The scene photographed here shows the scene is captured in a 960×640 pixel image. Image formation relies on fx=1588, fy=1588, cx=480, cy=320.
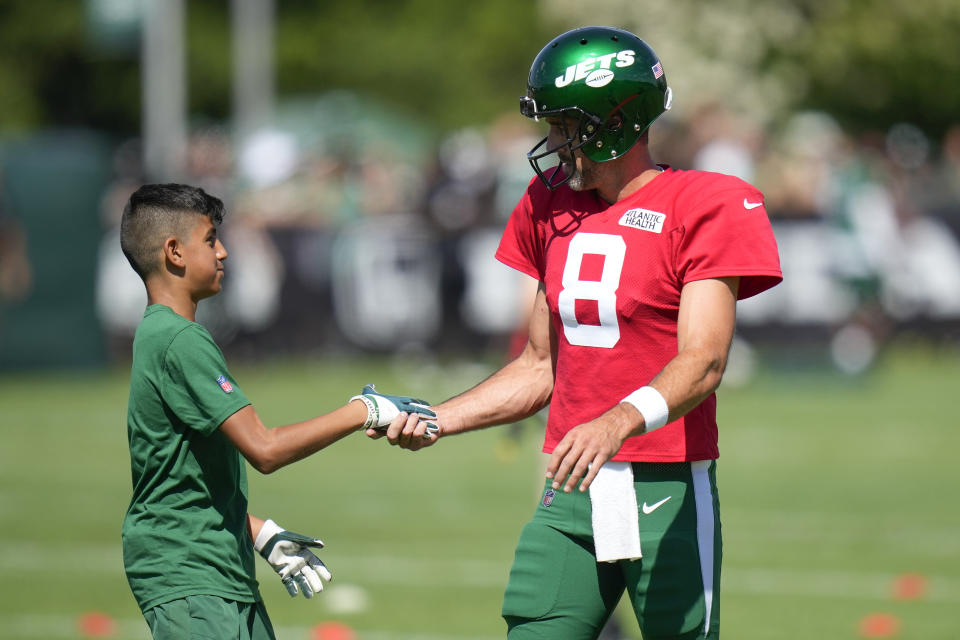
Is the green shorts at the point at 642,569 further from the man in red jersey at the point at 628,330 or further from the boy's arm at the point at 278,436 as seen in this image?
the boy's arm at the point at 278,436

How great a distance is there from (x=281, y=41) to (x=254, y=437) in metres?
55.6

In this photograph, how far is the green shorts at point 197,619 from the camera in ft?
15.6

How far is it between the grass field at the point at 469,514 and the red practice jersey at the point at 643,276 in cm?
349

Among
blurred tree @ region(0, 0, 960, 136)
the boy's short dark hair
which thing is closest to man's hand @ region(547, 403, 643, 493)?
the boy's short dark hair

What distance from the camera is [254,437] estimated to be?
4.79m

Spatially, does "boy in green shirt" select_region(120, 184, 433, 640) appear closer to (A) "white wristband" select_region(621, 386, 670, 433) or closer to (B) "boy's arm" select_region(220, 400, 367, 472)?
(B) "boy's arm" select_region(220, 400, 367, 472)

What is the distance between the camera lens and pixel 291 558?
520cm

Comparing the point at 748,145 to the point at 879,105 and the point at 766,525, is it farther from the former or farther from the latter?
the point at 879,105

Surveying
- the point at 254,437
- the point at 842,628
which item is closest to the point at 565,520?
the point at 254,437

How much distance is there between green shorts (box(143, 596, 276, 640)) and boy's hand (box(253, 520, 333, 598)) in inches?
14.0

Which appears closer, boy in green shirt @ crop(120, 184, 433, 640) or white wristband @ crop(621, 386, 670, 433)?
white wristband @ crop(621, 386, 670, 433)

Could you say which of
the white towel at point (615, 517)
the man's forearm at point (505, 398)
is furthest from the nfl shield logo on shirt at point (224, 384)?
the white towel at point (615, 517)

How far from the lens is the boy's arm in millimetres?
4773

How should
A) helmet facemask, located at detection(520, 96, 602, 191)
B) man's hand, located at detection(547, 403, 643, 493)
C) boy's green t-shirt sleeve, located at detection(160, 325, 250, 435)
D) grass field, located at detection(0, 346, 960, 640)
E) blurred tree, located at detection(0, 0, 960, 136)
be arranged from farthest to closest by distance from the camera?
blurred tree, located at detection(0, 0, 960, 136)
grass field, located at detection(0, 346, 960, 640)
helmet facemask, located at detection(520, 96, 602, 191)
boy's green t-shirt sleeve, located at detection(160, 325, 250, 435)
man's hand, located at detection(547, 403, 643, 493)
